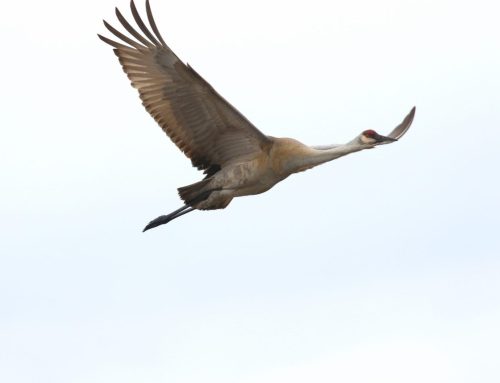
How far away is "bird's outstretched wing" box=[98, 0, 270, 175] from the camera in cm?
2522

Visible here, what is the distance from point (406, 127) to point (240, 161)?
292 cm

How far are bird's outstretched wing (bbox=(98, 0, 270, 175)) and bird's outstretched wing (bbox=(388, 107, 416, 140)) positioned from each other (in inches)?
99.5

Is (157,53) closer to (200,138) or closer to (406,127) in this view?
(200,138)

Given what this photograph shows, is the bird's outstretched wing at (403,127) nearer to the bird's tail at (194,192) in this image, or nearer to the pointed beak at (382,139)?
the pointed beak at (382,139)

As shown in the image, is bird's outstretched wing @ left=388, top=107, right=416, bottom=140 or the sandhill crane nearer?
the sandhill crane

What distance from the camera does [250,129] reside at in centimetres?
2548

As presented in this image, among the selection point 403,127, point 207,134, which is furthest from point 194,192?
point 403,127

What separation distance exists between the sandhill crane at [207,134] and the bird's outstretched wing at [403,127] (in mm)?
1674

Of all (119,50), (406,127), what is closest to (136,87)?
(119,50)

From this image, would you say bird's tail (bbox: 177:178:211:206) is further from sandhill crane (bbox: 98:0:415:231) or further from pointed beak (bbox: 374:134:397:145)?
pointed beak (bbox: 374:134:397:145)

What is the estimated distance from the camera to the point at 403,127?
27453 mm

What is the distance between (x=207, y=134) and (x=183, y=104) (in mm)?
591

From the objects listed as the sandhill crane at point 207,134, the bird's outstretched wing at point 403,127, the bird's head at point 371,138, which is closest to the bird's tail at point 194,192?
the sandhill crane at point 207,134

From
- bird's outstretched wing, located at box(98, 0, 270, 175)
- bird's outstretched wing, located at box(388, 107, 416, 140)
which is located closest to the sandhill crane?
bird's outstretched wing, located at box(98, 0, 270, 175)
